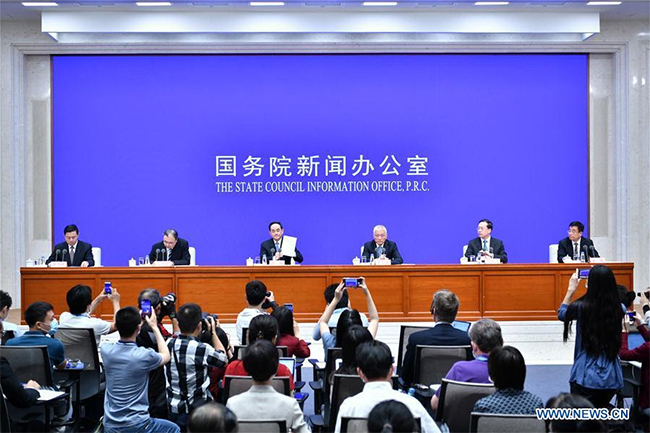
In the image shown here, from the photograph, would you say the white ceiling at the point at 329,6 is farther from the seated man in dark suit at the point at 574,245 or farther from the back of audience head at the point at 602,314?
the back of audience head at the point at 602,314

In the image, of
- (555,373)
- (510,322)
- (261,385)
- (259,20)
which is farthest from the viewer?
(259,20)

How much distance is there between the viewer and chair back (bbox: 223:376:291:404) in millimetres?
3414

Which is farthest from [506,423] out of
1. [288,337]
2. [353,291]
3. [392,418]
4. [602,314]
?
[353,291]

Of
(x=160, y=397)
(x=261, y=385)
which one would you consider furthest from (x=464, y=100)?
(x=261, y=385)

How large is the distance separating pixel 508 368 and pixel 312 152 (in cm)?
764

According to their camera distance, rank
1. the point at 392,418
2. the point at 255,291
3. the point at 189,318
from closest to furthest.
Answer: the point at 392,418 < the point at 189,318 < the point at 255,291

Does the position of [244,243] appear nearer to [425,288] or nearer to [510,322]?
[425,288]

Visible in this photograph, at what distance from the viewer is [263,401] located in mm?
3029

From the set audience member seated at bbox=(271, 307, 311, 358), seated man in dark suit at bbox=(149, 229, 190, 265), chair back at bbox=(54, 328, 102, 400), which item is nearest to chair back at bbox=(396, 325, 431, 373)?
audience member seated at bbox=(271, 307, 311, 358)

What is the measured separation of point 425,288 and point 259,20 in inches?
171

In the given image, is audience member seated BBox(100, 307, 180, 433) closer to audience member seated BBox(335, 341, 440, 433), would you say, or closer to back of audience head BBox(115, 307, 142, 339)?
back of audience head BBox(115, 307, 142, 339)

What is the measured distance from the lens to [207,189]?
10.5 m

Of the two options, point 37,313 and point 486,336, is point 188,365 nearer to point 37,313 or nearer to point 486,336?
point 37,313

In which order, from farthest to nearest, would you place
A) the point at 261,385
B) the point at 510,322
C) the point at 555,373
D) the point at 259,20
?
the point at 259,20
the point at 510,322
the point at 555,373
the point at 261,385
